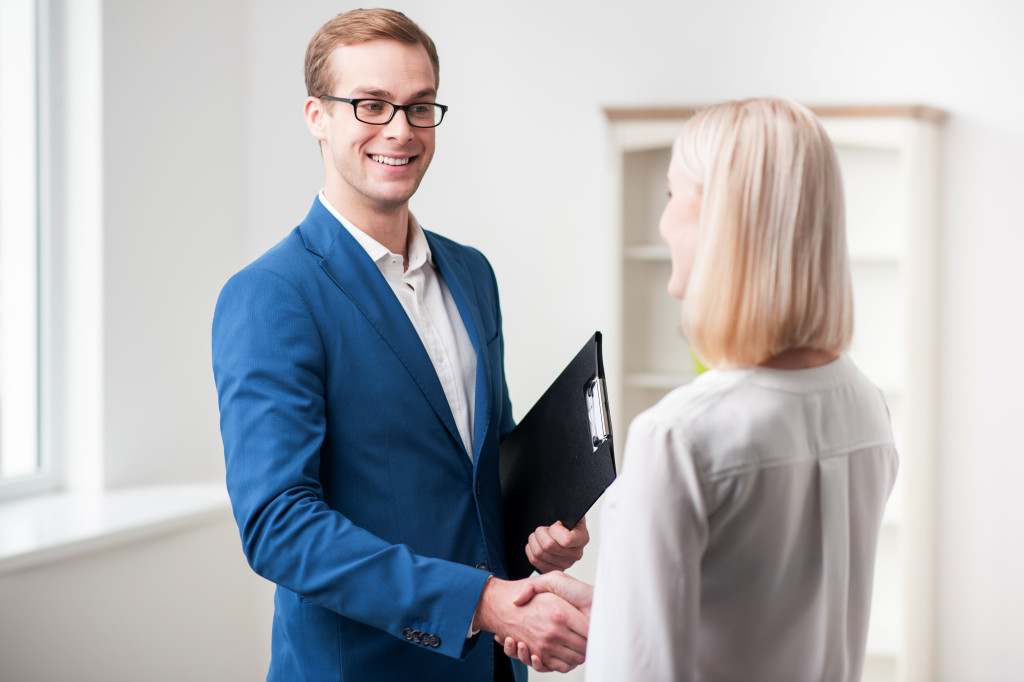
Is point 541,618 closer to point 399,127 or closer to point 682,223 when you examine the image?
point 682,223

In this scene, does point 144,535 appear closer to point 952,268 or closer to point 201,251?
point 201,251

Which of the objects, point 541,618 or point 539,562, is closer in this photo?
point 541,618

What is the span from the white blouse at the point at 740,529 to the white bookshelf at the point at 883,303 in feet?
6.88

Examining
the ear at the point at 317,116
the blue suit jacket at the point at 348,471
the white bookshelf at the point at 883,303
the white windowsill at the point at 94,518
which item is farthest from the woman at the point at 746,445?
the white bookshelf at the point at 883,303

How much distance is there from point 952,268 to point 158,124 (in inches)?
114

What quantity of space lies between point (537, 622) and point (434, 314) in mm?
595

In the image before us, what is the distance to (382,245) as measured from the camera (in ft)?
4.97

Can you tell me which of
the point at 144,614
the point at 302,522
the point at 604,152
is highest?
the point at 604,152

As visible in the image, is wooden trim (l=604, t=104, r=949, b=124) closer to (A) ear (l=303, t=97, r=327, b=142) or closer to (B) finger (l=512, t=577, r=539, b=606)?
(A) ear (l=303, t=97, r=327, b=142)

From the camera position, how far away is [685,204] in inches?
36.8

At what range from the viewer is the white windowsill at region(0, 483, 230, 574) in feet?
6.89

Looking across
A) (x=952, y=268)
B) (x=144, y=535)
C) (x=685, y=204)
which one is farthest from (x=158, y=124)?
(x=952, y=268)

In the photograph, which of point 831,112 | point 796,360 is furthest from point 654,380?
point 796,360

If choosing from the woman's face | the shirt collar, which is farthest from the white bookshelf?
the woman's face
